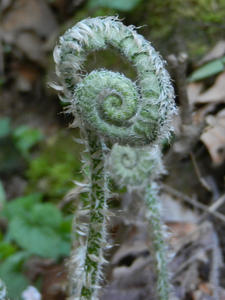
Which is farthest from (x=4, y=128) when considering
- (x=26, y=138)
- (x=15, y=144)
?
(x=26, y=138)

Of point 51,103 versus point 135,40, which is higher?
point 51,103

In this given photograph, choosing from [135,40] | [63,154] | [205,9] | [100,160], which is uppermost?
[205,9]

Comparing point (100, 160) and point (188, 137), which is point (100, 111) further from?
point (188, 137)

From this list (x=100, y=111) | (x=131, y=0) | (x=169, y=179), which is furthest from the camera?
(x=131, y=0)

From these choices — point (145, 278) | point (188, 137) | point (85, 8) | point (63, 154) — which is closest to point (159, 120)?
point (188, 137)

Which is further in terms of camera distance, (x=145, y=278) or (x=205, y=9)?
(x=205, y=9)

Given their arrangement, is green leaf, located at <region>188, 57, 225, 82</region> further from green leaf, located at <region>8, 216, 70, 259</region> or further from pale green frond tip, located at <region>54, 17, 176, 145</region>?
pale green frond tip, located at <region>54, 17, 176, 145</region>

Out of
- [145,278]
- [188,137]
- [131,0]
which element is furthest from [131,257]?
[131,0]

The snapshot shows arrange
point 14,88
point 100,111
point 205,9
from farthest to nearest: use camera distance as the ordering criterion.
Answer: point 14,88 < point 205,9 < point 100,111
